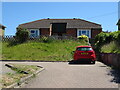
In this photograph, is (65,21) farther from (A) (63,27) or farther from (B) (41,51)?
(B) (41,51)

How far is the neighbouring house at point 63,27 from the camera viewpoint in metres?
40.2

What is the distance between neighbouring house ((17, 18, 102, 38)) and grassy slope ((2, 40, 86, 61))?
1298cm

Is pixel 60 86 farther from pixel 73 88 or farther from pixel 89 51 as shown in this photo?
pixel 89 51

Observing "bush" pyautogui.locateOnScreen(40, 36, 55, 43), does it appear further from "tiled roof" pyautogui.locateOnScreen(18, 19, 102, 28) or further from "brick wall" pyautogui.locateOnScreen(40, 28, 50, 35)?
"tiled roof" pyautogui.locateOnScreen(18, 19, 102, 28)

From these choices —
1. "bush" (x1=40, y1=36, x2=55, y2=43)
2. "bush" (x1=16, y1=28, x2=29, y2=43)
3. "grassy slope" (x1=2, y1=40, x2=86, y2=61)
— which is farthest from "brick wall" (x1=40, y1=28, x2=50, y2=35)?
"bush" (x1=16, y1=28, x2=29, y2=43)

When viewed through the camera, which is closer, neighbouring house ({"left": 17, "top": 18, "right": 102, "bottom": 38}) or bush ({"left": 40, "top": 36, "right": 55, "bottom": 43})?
bush ({"left": 40, "top": 36, "right": 55, "bottom": 43})

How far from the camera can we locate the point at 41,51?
22.3 m

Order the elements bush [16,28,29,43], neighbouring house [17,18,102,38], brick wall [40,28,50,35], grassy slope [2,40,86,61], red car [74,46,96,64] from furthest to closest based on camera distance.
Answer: brick wall [40,28,50,35] < neighbouring house [17,18,102,38] < bush [16,28,29,43] < grassy slope [2,40,86,61] < red car [74,46,96,64]

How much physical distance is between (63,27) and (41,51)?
800 inches

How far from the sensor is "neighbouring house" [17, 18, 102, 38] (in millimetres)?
40156

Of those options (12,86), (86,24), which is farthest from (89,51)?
(86,24)

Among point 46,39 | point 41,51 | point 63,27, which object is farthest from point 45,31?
point 41,51

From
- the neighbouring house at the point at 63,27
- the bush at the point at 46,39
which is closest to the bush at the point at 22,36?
the bush at the point at 46,39

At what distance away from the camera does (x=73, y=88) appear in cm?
718
